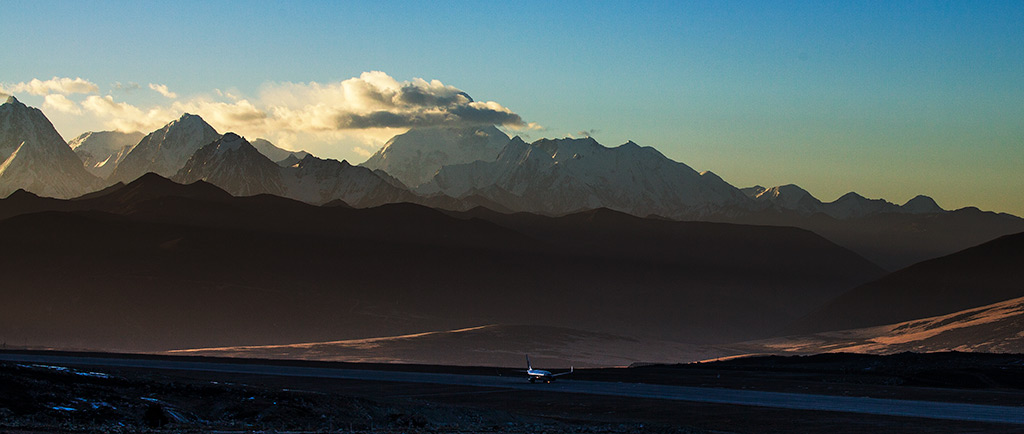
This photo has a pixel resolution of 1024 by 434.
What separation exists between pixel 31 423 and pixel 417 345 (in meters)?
109

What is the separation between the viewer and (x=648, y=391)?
7625 centimetres

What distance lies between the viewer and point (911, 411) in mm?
61719

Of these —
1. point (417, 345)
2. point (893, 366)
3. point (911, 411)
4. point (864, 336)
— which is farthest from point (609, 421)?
point (864, 336)

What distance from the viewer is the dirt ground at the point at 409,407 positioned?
49375mm

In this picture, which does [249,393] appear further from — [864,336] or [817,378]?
[864,336]

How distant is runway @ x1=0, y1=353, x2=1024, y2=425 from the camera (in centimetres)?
6096

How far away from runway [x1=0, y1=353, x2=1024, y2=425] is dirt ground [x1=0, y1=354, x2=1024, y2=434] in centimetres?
255

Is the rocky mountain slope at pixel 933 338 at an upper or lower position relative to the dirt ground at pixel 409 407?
upper

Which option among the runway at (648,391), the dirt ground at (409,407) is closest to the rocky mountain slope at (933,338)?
the dirt ground at (409,407)

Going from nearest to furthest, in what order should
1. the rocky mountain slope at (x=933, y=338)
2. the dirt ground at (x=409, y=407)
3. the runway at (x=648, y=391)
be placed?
1. the dirt ground at (x=409, y=407)
2. the runway at (x=648, y=391)
3. the rocky mountain slope at (x=933, y=338)

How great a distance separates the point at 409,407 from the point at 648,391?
24169 millimetres

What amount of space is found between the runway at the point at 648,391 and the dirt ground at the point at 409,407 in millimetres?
2551

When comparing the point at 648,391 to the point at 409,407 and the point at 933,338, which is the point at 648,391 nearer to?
the point at 409,407

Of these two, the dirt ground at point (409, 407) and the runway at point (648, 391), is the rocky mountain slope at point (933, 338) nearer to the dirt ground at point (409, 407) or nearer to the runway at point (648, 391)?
the dirt ground at point (409, 407)
